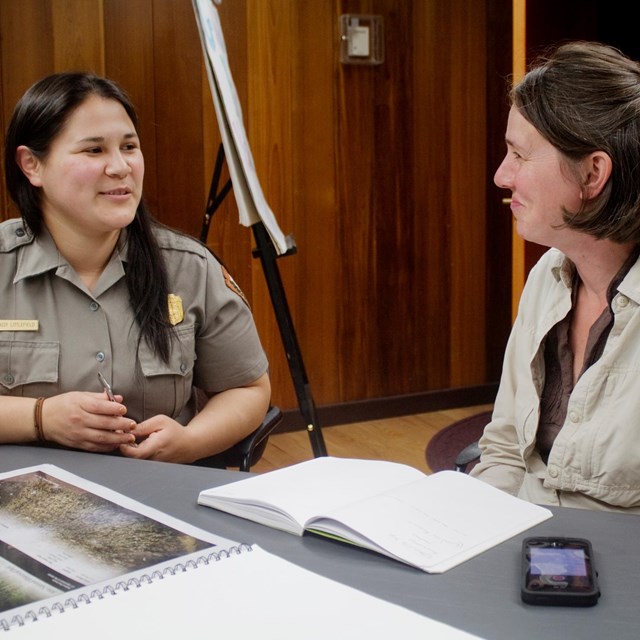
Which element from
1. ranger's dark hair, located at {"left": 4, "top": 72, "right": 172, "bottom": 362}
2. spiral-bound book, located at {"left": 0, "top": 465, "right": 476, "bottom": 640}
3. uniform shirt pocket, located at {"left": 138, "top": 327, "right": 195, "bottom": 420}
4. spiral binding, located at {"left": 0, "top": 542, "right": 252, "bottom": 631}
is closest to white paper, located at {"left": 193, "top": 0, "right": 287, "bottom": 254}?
ranger's dark hair, located at {"left": 4, "top": 72, "right": 172, "bottom": 362}

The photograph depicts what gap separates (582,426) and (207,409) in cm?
77

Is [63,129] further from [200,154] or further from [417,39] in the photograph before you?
[417,39]

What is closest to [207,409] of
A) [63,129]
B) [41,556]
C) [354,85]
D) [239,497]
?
[63,129]

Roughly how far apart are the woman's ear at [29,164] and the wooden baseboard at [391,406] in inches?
82.2

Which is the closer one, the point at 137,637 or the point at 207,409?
the point at 137,637

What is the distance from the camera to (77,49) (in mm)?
3490

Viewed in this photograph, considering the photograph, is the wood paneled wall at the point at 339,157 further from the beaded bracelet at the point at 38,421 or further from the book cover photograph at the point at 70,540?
the book cover photograph at the point at 70,540

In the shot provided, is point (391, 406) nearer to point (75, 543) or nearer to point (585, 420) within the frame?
point (585, 420)

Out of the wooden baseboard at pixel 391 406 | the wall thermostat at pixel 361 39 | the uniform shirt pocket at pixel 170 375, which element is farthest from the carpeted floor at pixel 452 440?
the uniform shirt pocket at pixel 170 375

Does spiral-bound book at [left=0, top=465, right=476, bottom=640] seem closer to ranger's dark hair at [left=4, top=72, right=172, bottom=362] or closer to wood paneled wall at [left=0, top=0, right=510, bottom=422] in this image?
ranger's dark hair at [left=4, top=72, right=172, bottom=362]

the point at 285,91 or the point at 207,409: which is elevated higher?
the point at 285,91

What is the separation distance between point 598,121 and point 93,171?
933 millimetres

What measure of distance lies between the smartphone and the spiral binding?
0.31 metres

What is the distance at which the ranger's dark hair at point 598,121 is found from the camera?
1.48 m
